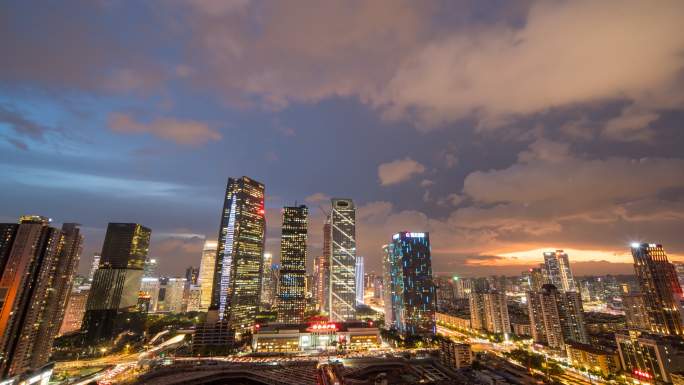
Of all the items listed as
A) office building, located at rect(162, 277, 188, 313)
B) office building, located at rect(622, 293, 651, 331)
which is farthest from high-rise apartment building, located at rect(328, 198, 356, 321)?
office building, located at rect(162, 277, 188, 313)

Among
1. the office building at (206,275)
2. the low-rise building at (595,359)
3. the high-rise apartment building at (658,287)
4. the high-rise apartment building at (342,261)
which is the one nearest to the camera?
the low-rise building at (595,359)

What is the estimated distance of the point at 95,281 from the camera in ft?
354

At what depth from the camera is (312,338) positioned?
89625 mm

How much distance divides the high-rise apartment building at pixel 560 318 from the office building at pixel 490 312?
15.5m

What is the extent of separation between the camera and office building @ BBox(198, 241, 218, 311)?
172288 mm

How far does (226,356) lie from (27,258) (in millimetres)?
50823

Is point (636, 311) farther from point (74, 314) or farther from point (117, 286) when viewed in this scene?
point (74, 314)

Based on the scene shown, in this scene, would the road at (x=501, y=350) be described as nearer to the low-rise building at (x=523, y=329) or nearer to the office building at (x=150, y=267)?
the low-rise building at (x=523, y=329)

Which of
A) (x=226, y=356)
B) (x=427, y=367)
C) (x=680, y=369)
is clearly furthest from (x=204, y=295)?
(x=680, y=369)

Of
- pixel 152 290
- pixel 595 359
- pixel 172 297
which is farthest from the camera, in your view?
pixel 172 297

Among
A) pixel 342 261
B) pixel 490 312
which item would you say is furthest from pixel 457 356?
pixel 342 261

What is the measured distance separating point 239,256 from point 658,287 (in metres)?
139

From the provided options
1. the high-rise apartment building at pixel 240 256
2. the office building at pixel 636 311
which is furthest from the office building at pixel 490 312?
the high-rise apartment building at pixel 240 256

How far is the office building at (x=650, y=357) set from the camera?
54.7m
